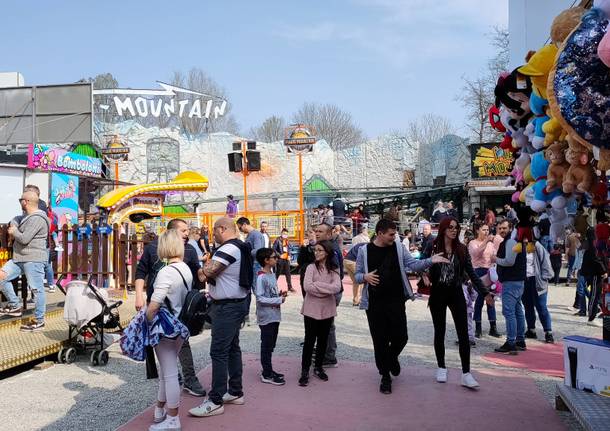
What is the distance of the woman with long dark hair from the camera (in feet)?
19.8

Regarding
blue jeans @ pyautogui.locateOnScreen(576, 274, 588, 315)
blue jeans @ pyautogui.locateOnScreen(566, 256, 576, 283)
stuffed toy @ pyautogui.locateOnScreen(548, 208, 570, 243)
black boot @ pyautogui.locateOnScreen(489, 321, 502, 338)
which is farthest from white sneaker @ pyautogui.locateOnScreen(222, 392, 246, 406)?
blue jeans @ pyautogui.locateOnScreen(566, 256, 576, 283)

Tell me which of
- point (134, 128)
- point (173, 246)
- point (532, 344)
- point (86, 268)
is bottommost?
point (532, 344)

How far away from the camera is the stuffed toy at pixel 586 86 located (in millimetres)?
2760

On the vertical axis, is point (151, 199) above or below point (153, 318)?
above

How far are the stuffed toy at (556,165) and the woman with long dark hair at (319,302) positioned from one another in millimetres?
3072

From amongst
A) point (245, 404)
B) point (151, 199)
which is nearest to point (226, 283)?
point (245, 404)

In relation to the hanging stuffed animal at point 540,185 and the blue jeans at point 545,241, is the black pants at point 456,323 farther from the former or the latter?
the hanging stuffed animal at point 540,185

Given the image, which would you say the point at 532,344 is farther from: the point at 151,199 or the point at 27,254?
the point at 151,199

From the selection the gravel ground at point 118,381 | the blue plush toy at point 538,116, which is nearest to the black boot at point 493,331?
the gravel ground at point 118,381

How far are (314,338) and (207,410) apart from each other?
59.5 inches

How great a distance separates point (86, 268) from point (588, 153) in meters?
9.25

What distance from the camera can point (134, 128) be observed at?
133 feet

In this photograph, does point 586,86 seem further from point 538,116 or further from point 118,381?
point 118,381

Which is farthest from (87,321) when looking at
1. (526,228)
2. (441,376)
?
(526,228)
